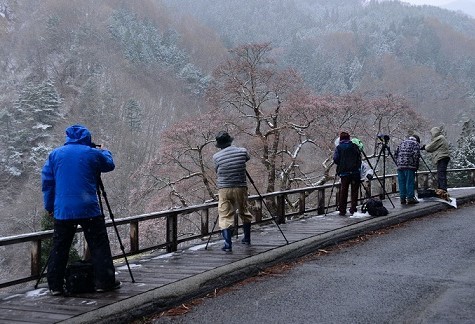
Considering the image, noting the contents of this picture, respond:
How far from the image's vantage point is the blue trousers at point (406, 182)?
12438mm

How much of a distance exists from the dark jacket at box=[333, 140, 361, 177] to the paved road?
2513 mm

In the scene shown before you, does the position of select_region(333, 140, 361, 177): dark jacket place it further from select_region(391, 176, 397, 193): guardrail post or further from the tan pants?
select_region(391, 176, 397, 193): guardrail post

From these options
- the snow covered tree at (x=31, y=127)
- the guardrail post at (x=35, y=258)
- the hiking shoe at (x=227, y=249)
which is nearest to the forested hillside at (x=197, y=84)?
the snow covered tree at (x=31, y=127)

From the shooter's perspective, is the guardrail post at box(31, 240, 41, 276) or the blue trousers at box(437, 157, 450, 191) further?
the blue trousers at box(437, 157, 450, 191)

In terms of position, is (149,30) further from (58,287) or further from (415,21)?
(58,287)

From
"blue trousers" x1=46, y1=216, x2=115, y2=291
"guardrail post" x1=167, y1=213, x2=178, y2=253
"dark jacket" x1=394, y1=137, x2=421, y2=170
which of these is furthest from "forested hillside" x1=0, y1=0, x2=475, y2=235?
"blue trousers" x1=46, y1=216, x2=115, y2=291

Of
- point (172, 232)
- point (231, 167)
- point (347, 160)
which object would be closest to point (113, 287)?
point (172, 232)

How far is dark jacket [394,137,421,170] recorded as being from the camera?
12305mm

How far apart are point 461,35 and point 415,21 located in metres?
10.5

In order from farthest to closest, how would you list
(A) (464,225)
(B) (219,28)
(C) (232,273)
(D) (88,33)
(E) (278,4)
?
(E) (278,4), (B) (219,28), (D) (88,33), (A) (464,225), (C) (232,273)

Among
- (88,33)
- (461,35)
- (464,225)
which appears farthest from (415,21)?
(464,225)

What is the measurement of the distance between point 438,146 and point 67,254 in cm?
1010

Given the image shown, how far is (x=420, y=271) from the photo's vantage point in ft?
21.3

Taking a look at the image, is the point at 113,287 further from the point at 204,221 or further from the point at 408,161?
the point at 408,161
